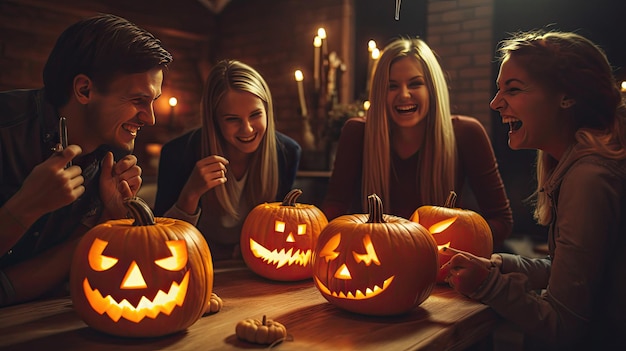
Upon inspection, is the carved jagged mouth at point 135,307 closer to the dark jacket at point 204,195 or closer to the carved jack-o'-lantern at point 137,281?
the carved jack-o'-lantern at point 137,281

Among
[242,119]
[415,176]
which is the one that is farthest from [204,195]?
[415,176]

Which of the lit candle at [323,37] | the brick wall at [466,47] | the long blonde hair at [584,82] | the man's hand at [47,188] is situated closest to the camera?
the man's hand at [47,188]

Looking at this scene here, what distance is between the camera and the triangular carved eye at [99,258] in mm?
999

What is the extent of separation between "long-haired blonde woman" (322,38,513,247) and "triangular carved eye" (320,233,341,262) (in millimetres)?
841

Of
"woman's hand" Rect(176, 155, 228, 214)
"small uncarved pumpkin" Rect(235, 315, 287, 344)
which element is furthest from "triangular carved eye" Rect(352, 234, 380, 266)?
"woman's hand" Rect(176, 155, 228, 214)

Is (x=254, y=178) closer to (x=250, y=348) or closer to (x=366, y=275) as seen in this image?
(x=366, y=275)

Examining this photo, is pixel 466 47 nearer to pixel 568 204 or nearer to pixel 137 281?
pixel 568 204

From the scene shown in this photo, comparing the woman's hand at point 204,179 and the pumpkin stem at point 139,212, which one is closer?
the pumpkin stem at point 139,212

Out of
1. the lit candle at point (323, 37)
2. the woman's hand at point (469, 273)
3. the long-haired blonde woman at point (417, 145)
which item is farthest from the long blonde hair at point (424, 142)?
the lit candle at point (323, 37)

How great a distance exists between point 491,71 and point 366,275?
10.3ft

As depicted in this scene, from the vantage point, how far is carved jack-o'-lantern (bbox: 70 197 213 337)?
3.21ft

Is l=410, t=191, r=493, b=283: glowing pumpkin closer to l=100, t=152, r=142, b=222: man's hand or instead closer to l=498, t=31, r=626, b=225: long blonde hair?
l=498, t=31, r=626, b=225: long blonde hair

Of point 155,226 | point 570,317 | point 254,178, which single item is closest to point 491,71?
point 254,178

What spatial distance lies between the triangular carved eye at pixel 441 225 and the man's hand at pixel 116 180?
0.89 meters
